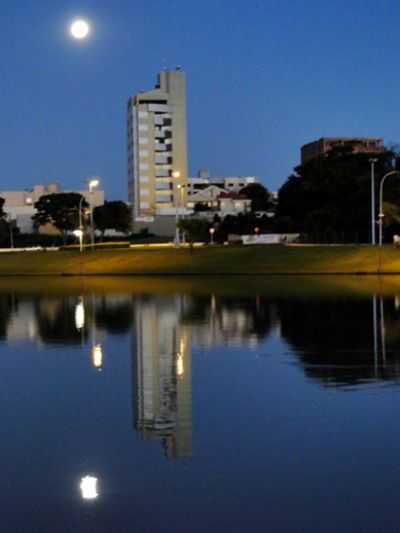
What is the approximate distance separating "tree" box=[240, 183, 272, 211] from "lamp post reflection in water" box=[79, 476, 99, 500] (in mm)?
132371

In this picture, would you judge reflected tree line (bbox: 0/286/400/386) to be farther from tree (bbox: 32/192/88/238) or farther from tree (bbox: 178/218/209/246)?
tree (bbox: 32/192/88/238)

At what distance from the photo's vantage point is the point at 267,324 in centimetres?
2197

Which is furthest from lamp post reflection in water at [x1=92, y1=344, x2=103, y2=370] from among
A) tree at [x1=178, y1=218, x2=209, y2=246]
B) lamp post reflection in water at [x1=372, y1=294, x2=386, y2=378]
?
tree at [x1=178, y1=218, x2=209, y2=246]

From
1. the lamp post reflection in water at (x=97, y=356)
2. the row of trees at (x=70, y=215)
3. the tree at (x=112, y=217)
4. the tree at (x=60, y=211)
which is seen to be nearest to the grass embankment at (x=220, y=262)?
the lamp post reflection in water at (x=97, y=356)

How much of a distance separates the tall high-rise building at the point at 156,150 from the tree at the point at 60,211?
15809mm

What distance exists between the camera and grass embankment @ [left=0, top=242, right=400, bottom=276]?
176 feet

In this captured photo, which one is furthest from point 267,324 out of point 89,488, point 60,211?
point 60,211

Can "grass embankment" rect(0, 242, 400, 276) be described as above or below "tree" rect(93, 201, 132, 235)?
below

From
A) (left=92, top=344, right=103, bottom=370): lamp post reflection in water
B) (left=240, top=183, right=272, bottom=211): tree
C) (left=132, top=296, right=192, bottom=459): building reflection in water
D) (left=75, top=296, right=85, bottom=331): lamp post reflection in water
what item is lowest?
(left=75, top=296, right=85, bottom=331): lamp post reflection in water

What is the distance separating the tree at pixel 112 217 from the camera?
Result: 121 m

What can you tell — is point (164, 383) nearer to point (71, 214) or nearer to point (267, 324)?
point (267, 324)

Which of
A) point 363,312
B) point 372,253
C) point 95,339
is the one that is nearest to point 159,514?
point 95,339

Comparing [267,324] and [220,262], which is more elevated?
[220,262]

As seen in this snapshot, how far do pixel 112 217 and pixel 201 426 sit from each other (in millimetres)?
111912
